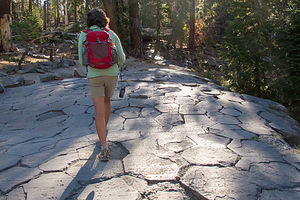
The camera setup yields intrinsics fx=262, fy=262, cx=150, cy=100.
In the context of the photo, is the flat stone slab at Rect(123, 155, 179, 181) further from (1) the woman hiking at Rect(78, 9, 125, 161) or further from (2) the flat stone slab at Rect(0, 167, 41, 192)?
(2) the flat stone slab at Rect(0, 167, 41, 192)

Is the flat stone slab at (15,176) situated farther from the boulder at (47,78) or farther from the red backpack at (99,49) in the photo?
the boulder at (47,78)

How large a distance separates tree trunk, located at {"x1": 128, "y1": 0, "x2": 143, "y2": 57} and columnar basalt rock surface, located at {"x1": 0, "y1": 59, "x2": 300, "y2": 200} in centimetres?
959

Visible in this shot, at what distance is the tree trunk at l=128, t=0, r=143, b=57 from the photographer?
47.7 ft

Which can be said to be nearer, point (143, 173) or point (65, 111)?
point (143, 173)

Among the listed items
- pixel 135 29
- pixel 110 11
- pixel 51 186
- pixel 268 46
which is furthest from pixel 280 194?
pixel 135 29

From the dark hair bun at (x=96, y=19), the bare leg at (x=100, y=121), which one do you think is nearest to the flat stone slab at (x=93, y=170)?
the bare leg at (x=100, y=121)

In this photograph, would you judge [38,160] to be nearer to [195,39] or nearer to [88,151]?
[88,151]

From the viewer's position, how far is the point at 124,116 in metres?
4.43

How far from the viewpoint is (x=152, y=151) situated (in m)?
2.97

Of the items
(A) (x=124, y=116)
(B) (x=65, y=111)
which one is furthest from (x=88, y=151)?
(B) (x=65, y=111)

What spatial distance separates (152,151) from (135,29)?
1245 centimetres

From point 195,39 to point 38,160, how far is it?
1869 centimetres

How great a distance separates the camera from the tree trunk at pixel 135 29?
1453 cm

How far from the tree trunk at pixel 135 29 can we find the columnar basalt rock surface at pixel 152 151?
959 cm
